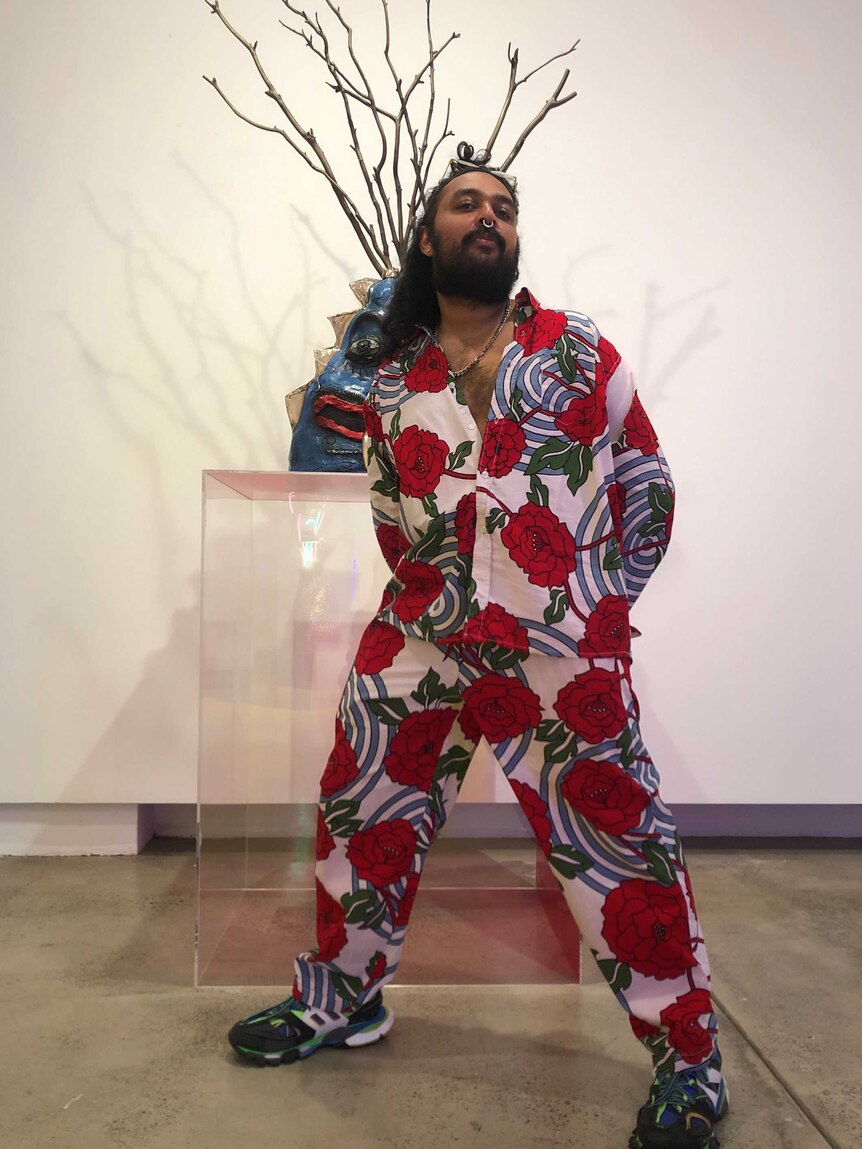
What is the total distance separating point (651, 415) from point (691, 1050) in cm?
175

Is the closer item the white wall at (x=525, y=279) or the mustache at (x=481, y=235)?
the mustache at (x=481, y=235)

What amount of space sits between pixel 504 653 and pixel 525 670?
0.04 meters

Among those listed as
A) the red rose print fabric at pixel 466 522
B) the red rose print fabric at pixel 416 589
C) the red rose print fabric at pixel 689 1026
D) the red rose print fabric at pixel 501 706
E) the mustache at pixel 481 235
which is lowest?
the red rose print fabric at pixel 689 1026

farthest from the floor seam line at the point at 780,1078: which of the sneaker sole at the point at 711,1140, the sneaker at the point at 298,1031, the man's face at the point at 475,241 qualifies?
the man's face at the point at 475,241

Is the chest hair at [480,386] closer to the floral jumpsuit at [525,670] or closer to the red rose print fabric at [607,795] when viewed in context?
the floral jumpsuit at [525,670]

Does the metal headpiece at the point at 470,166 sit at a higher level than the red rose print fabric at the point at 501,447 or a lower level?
higher

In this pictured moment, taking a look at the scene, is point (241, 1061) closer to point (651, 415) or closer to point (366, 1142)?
point (366, 1142)

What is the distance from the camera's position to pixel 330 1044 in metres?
1.58

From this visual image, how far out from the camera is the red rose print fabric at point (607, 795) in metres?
1.35

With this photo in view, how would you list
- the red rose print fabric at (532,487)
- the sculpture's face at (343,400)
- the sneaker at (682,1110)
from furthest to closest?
the sculpture's face at (343,400) < the red rose print fabric at (532,487) < the sneaker at (682,1110)

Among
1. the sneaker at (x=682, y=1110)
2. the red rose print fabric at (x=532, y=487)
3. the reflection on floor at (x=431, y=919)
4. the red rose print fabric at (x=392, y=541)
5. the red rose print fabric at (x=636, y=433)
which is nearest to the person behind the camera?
the sneaker at (x=682, y=1110)

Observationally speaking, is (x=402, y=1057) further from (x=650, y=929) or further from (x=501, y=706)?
(x=501, y=706)

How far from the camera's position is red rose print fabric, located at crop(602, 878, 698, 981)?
133 centimetres

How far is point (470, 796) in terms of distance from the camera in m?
2.39
